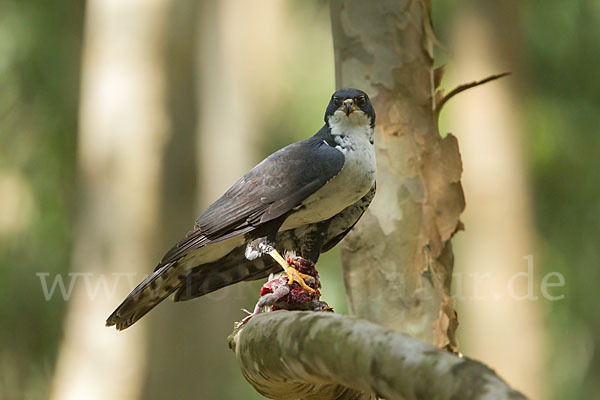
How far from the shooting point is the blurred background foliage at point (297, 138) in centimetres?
857

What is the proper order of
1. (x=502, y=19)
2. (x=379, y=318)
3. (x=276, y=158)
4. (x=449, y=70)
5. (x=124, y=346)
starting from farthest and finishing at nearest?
(x=449, y=70) → (x=502, y=19) → (x=124, y=346) → (x=379, y=318) → (x=276, y=158)

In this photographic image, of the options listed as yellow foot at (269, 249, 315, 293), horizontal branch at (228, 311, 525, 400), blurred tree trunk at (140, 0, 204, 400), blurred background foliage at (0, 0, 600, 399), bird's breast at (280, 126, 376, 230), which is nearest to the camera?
horizontal branch at (228, 311, 525, 400)

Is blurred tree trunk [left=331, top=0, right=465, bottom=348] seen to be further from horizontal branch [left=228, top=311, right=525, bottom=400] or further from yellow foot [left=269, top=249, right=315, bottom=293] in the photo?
horizontal branch [left=228, top=311, right=525, bottom=400]

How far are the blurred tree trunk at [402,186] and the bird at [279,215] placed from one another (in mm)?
513

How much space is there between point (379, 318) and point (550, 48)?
22.5 feet

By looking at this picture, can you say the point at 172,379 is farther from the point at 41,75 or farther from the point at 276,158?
the point at 41,75

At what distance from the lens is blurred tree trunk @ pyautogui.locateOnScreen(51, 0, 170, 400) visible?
19.5 feet

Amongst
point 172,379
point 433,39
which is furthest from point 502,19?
point 172,379

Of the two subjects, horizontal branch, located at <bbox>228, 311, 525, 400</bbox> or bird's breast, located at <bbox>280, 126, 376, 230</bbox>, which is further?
bird's breast, located at <bbox>280, 126, 376, 230</bbox>

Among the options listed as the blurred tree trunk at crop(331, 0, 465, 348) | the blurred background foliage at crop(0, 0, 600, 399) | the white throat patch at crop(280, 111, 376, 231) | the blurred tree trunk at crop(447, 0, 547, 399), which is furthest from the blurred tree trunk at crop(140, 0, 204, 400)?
the blurred tree trunk at crop(447, 0, 547, 399)

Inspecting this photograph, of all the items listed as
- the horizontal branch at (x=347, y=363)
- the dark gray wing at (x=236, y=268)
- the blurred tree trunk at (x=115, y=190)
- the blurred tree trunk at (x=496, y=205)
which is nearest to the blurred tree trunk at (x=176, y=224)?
the blurred tree trunk at (x=115, y=190)

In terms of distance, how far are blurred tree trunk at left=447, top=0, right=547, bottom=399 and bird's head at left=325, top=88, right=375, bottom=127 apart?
15.0 feet

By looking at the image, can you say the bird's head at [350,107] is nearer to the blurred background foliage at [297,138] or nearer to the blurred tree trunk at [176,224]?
the blurred tree trunk at [176,224]

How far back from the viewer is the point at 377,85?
4.05 metres
